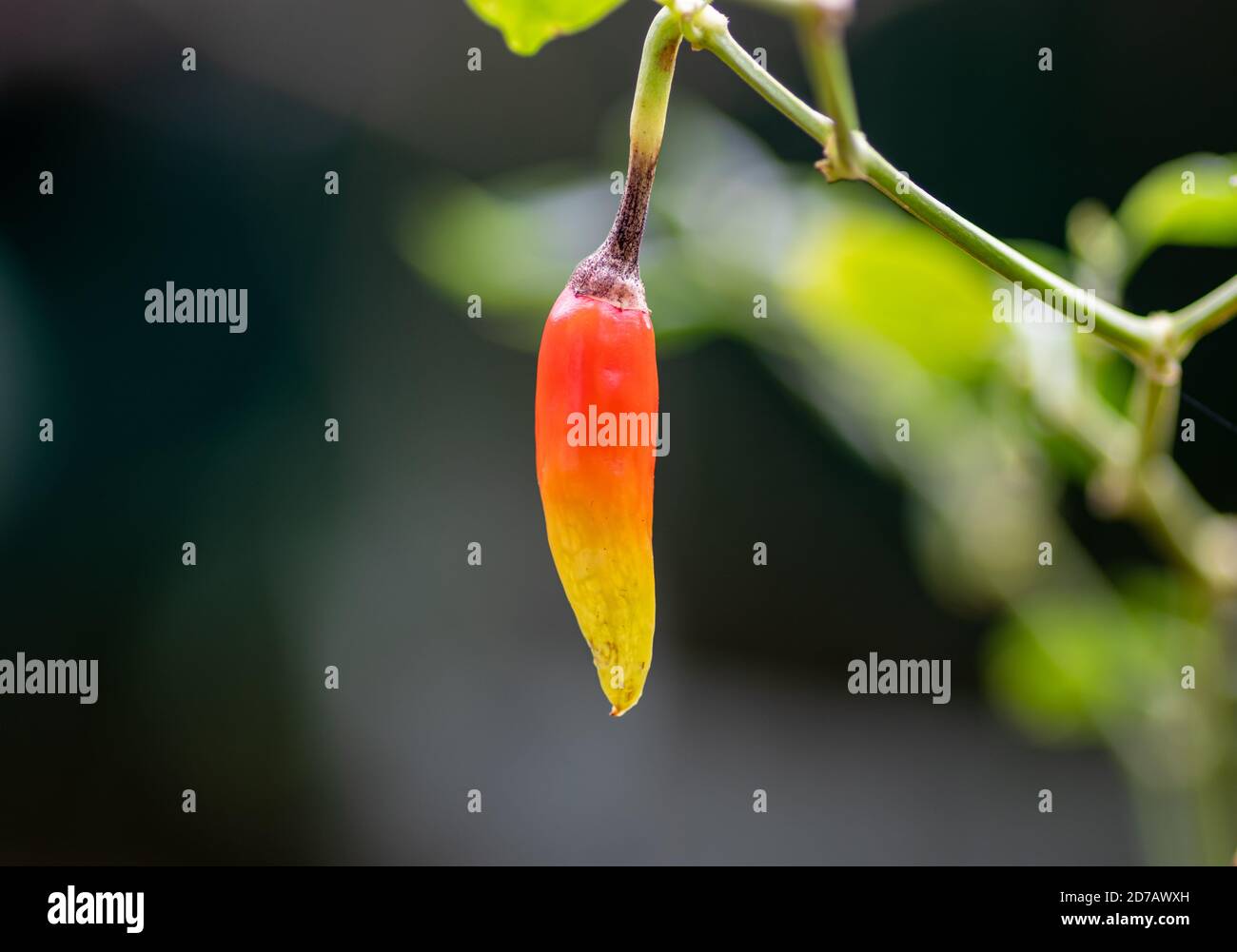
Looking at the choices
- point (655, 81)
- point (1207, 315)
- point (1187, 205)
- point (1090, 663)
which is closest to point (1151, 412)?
point (1207, 315)

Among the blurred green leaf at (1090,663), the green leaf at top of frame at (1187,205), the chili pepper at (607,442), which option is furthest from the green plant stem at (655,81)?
the blurred green leaf at (1090,663)

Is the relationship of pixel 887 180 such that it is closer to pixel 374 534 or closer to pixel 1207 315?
pixel 1207 315

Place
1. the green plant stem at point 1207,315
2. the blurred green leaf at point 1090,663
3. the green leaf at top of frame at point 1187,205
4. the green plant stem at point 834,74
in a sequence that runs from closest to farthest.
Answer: the green plant stem at point 834,74 → the green plant stem at point 1207,315 → the green leaf at top of frame at point 1187,205 → the blurred green leaf at point 1090,663

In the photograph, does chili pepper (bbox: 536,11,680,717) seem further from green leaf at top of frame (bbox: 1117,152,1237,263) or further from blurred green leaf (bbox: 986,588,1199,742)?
blurred green leaf (bbox: 986,588,1199,742)

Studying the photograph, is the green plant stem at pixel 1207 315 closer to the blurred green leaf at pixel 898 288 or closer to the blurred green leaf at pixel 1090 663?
the blurred green leaf at pixel 898 288

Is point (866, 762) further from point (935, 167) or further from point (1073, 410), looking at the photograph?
point (1073, 410)
